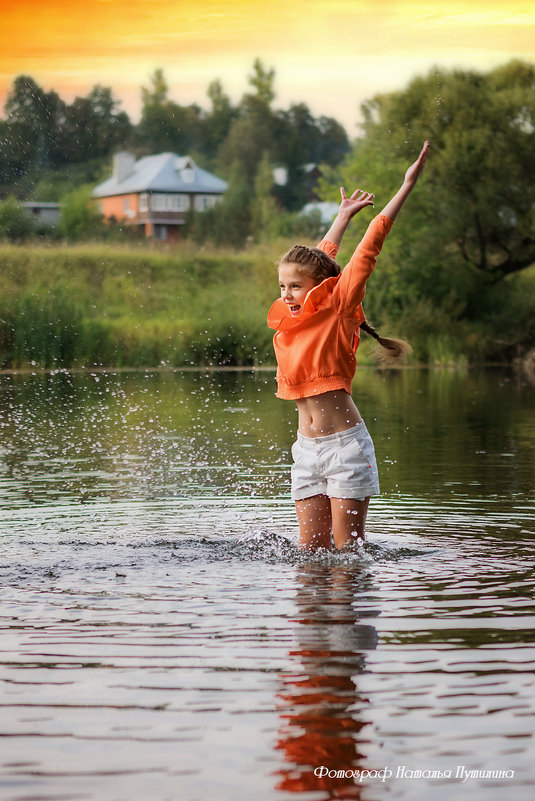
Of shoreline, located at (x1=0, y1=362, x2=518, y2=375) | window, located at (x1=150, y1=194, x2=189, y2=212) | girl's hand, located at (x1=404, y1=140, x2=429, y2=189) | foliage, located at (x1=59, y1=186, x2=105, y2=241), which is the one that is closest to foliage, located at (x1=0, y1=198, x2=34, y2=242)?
foliage, located at (x1=59, y1=186, x2=105, y2=241)

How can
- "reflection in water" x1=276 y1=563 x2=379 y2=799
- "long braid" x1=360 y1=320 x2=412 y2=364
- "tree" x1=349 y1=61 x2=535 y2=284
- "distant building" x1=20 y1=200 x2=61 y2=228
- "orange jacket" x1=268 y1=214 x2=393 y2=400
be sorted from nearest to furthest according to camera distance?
"reflection in water" x1=276 y1=563 x2=379 y2=799 → "orange jacket" x1=268 y1=214 x2=393 y2=400 → "long braid" x1=360 y1=320 x2=412 y2=364 → "tree" x1=349 y1=61 x2=535 y2=284 → "distant building" x1=20 y1=200 x2=61 y2=228

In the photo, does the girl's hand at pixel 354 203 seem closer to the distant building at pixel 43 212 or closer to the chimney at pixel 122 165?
the distant building at pixel 43 212

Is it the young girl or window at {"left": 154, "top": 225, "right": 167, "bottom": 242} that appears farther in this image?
window at {"left": 154, "top": 225, "right": 167, "bottom": 242}

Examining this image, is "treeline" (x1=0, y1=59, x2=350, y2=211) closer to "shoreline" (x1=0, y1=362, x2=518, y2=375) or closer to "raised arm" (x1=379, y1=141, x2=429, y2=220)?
"shoreline" (x1=0, y1=362, x2=518, y2=375)

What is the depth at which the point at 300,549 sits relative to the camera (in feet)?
23.9

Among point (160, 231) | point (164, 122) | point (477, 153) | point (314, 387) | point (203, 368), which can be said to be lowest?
point (203, 368)

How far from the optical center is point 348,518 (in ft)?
22.3

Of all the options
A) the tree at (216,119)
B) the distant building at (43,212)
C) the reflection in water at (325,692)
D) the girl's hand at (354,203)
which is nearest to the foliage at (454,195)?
the distant building at (43,212)

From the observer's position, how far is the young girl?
21.3 feet

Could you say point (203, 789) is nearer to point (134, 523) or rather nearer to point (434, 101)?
point (134, 523)

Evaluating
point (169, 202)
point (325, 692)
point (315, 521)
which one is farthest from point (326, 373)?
point (169, 202)

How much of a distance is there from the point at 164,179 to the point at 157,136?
34.7 feet

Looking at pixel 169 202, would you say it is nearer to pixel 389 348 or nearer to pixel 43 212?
pixel 43 212

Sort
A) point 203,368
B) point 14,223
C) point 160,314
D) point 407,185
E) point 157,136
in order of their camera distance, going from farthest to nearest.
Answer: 1. point 157,136
2. point 14,223
3. point 160,314
4. point 203,368
5. point 407,185
